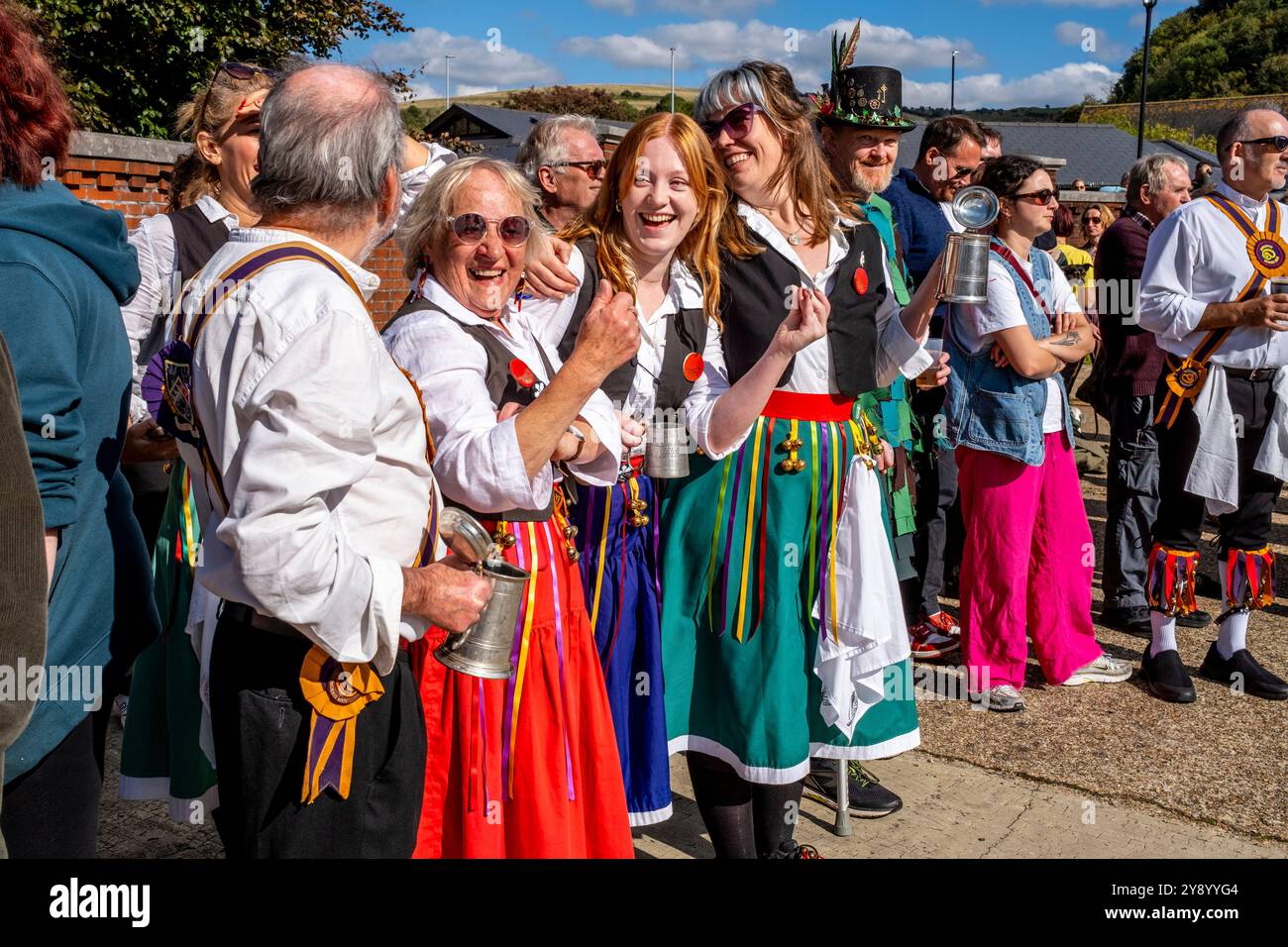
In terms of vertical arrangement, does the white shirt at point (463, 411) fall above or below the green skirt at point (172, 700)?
above

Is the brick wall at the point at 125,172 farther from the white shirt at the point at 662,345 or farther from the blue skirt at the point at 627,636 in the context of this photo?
the blue skirt at the point at 627,636

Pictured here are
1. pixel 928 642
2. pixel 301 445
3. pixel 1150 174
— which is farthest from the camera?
pixel 1150 174

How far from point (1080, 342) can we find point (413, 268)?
9.88ft

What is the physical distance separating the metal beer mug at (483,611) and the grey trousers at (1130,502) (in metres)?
4.52

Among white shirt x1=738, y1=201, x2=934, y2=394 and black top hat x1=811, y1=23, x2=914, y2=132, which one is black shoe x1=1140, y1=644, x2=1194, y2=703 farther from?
black top hat x1=811, y1=23, x2=914, y2=132

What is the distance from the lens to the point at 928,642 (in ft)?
17.2

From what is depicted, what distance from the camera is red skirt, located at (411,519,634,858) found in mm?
2254

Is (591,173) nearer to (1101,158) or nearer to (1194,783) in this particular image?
(1194,783)

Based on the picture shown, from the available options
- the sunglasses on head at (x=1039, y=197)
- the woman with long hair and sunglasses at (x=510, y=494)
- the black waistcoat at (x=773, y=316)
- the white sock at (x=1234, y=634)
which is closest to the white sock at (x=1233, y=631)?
the white sock at (x=1234, y=634)

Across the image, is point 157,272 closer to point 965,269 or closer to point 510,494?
point 510,494

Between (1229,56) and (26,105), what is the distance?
6464 centimetres

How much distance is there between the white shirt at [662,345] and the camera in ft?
9.39

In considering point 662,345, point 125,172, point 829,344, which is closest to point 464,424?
point 662,345

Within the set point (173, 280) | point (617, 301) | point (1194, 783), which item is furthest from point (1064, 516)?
point (173, 280)
